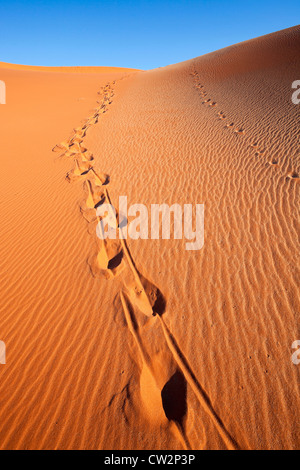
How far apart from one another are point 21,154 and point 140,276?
6.95m

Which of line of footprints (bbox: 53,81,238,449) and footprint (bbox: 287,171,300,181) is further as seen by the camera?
footprint (bbox: 287,171,300,181)

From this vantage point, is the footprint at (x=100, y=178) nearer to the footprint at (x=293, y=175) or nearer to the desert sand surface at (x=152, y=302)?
the desert sand surface at (x=152, y=302)

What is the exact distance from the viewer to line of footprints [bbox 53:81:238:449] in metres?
2.32

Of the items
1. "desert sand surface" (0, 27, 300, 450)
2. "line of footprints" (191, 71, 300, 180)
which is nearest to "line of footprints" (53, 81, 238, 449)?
"desert sand surface" (0, 27, 300, 450)

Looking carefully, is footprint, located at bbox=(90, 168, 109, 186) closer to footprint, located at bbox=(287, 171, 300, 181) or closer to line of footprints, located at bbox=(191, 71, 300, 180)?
line of footprints, located at bbox=(191, 71, 300, 180)

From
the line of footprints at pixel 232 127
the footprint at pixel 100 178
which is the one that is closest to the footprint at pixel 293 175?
the line of footprints at pixel 232 127

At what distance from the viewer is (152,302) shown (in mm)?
3316

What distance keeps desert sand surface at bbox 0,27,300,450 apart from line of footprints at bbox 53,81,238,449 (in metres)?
0.02

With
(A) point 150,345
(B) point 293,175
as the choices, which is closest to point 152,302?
(A) point 150,345

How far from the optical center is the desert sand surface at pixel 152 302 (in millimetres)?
2311

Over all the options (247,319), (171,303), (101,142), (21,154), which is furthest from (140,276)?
(21,154)

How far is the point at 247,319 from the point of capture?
3.04 metres

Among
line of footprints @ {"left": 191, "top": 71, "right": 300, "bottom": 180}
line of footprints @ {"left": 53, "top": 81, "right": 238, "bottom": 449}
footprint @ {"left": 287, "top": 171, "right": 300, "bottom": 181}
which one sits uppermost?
line of footprints @ {"left": 191, "top": 71, "right": 300, "bottom": 180}
